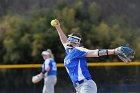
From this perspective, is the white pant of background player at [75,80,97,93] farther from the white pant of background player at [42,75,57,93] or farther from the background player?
the white pant of background player at [42,75,57,93]

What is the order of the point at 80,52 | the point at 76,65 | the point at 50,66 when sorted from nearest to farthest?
the point at 80,52 → the point at 76,65 → the point at 50,66

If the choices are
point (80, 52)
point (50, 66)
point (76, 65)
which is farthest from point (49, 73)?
point (80, 52)

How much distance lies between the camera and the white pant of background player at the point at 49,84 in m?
16.2

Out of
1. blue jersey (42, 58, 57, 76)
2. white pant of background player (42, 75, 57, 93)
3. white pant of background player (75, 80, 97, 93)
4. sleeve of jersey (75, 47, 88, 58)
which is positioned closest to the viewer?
sleeve of jersey (75, 47, 88, 58)

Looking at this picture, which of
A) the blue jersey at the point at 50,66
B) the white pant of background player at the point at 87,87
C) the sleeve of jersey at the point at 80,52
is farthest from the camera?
the blue jersey at the point at 50,66

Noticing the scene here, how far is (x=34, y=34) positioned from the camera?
1031 inches

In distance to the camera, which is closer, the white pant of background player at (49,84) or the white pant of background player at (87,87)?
the white pant of background player at (87,87)

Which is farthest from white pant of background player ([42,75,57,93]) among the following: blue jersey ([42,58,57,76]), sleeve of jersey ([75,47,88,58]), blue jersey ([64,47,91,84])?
sleeve of jersey ([75,47,88,58])

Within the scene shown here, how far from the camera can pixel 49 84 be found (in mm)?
16281

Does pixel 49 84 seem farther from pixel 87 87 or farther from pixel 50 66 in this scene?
pixel 87 87

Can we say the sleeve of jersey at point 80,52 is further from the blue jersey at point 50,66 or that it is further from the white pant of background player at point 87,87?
the blue jersey at point 50,66

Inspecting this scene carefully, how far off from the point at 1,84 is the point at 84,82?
8.55 m

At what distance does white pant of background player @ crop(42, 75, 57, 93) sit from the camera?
16234mm

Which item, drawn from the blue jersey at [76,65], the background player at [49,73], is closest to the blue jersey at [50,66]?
the background player at [49,73]
